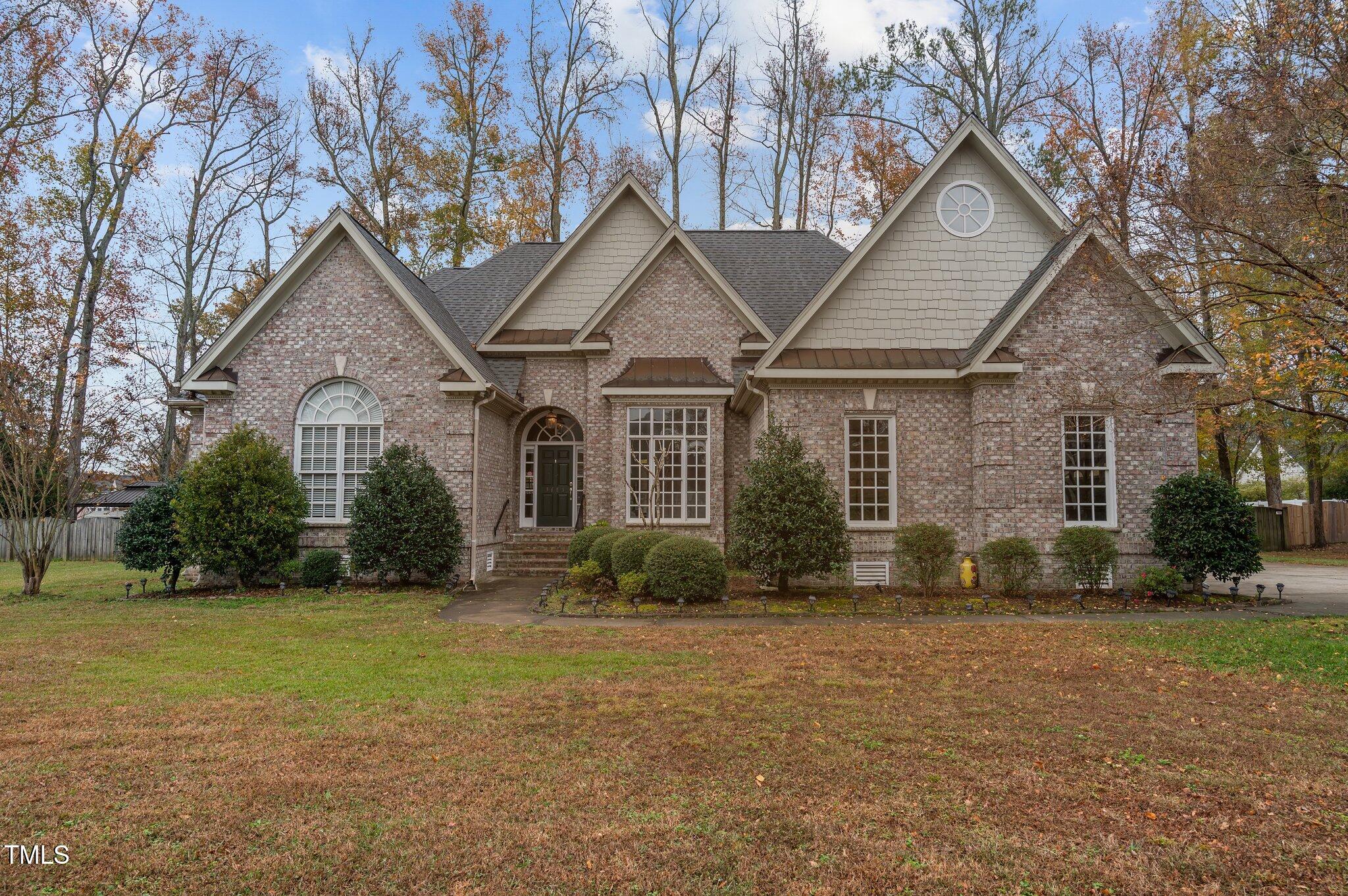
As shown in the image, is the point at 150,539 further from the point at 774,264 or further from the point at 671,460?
the point at 774,264

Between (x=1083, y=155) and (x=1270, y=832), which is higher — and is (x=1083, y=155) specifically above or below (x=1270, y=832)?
above

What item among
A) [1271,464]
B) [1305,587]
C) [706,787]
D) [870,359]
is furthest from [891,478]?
[1271,464]

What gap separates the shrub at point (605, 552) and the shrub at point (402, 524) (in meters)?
2.97

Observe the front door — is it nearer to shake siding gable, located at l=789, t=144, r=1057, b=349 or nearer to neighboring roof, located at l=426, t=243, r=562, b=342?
neighboring roof, located at l=426, t=243, r=562, b=342

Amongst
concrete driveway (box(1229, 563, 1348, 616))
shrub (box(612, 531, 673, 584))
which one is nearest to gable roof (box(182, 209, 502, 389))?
shrub (box(612, 531, 673, 584))

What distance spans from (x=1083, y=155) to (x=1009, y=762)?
22.0 metres

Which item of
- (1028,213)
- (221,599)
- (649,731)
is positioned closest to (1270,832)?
(649,731)

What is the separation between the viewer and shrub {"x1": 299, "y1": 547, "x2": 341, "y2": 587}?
14625mm

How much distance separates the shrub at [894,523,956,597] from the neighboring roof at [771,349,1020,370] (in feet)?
10.3

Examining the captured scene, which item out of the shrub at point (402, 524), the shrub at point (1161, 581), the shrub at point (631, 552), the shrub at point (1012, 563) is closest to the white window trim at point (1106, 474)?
the shrub at point (1161, 581)

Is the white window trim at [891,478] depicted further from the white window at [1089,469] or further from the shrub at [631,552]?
the shrub at [631,552]

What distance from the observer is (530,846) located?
3.96m

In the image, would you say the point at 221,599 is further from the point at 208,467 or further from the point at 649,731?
the point at 649,731

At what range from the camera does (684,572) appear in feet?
40.2
